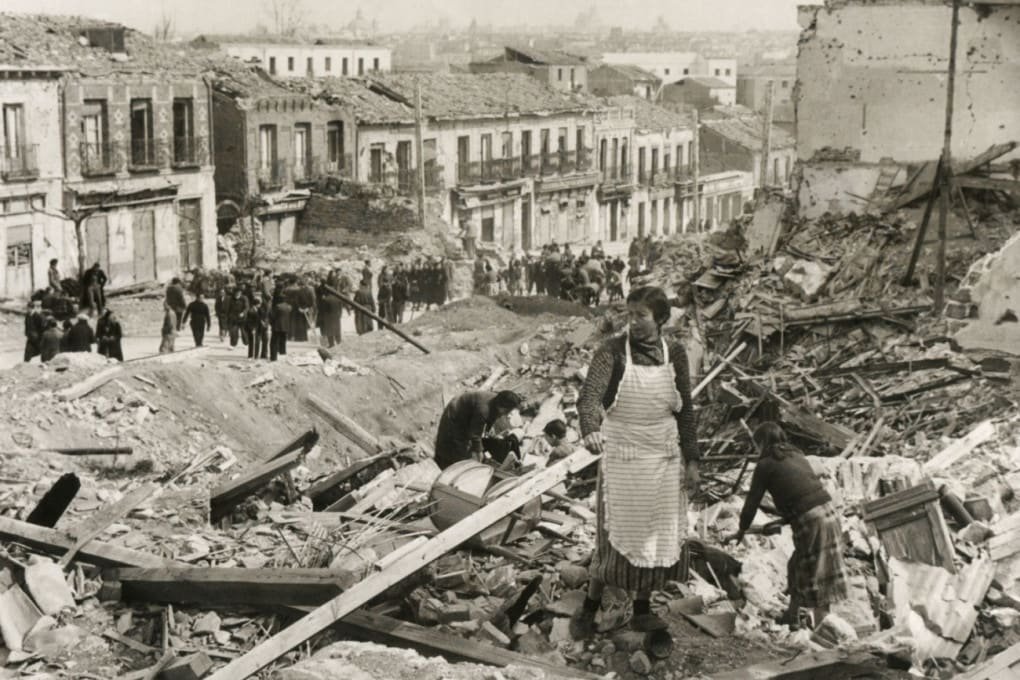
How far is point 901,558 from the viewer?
837cm

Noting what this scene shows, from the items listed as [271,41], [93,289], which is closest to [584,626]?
[93,289]

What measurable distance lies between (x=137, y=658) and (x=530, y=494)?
2237mm

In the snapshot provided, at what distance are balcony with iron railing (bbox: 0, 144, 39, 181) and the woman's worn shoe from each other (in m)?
27.0

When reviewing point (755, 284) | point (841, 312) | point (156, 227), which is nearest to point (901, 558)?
point (841, 312)

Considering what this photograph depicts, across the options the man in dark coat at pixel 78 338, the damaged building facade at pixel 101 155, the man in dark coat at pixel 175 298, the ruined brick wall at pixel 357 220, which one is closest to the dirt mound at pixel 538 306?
the man in dark coat at pixel 175 298

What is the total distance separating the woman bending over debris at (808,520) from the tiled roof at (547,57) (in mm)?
63021

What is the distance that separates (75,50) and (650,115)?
33319mm

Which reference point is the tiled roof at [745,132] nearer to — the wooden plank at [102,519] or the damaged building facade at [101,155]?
the damaged building facade at [101,155]

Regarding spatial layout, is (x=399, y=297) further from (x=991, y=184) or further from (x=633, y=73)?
(x=633, y=73)

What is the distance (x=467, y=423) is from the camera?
1029 cm

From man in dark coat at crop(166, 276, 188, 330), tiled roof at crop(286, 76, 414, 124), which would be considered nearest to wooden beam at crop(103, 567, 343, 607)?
man in dark coat at crop(166, 276, 188, 330)

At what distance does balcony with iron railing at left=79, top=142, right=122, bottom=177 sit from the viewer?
34.0m

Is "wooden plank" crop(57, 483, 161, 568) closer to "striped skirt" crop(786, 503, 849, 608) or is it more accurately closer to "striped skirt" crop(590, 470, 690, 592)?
"striped skirt" crop(590, 470, 690, 592)

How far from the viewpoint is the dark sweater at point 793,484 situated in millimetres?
7926
